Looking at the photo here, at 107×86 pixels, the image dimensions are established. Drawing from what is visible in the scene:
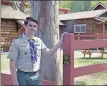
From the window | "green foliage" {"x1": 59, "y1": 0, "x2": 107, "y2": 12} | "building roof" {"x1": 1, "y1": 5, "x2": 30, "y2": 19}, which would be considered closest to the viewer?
"building roof" {"x1": 1, "y1": 5, "x2": 30, "y2": 19}

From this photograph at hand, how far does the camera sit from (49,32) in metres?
5.06

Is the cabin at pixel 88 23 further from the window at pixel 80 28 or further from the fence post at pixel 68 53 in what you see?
the fence post at pixel 68 53

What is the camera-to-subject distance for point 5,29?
23.2 meters

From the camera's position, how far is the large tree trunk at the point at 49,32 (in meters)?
5.03

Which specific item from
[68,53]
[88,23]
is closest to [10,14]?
[88,23]

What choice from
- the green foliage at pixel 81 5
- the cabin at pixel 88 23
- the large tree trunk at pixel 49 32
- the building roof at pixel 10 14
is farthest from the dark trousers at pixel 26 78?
the green foliage at pixel 81 5

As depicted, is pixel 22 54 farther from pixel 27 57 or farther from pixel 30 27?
pixel 30 27

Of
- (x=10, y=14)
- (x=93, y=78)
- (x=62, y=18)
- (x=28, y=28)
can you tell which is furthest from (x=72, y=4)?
(x=28, y=28)

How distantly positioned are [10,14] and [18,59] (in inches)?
807

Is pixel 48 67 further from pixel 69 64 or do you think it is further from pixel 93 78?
pixel 93 78

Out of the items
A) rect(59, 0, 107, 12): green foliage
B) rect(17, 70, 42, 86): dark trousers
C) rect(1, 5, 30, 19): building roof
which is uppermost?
rect(59, 0, 107, 12): green foliage

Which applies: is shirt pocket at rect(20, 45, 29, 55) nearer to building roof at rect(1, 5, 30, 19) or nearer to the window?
building roof at rect(1, 5, 30, 19)

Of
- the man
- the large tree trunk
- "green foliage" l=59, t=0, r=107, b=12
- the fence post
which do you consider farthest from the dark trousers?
"green foliage" l=59, t=0, r=107, b=12

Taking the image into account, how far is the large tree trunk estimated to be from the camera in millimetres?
5031
